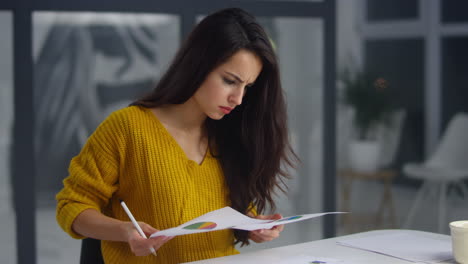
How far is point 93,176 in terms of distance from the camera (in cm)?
169

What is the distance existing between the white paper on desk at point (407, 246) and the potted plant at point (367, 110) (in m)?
3.41

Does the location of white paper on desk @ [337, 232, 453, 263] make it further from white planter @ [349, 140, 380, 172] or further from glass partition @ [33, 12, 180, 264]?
white planter @ [349, 140, 380, 172]

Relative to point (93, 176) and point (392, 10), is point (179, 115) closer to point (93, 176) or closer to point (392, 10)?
point (93, 176)

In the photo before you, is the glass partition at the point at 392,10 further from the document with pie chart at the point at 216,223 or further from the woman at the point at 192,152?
the document with pie chart at the point at 216,223

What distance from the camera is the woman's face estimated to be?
169 cm

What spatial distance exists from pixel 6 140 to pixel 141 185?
58.6 inches

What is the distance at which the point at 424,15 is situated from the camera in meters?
5.22

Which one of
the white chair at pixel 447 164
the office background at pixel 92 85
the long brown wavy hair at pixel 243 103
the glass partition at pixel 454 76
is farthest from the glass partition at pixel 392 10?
the long brown wavy hair at pixel 243 103

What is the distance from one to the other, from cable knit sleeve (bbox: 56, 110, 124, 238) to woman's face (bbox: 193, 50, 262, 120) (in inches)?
10.3

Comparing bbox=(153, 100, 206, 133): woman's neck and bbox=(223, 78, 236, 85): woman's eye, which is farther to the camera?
bbox=(153, 100, 206, 133): woman's neck

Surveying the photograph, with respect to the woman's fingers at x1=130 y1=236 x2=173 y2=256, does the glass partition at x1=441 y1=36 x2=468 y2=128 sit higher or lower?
higher

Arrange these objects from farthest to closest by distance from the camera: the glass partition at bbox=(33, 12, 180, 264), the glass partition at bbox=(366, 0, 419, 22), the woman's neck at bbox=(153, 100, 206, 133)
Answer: the glass partition at bbox=(366, 0, 419, 22) → the glass partition at bbox=(33, 12, 180, 264) → the woman's neck at bbox=(153, 100, 206, 133)

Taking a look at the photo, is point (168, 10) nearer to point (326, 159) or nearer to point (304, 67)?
point (304, 67)

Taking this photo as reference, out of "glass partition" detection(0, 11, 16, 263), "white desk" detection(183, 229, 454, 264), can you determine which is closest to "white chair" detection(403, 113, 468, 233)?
"glass partition" detection(0, 11, 16, 263)
